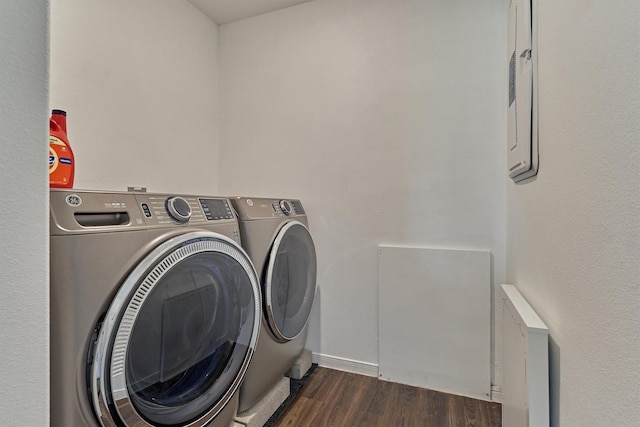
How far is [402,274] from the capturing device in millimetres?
1774

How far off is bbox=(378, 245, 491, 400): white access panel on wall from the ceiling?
1746mm

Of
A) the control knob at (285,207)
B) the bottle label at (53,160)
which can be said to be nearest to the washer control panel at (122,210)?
the bottle label at (53,160)

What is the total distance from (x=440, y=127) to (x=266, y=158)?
44.5 inches

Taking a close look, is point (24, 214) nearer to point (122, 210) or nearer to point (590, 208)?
point (122, 210)

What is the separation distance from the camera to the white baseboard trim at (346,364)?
1.85m

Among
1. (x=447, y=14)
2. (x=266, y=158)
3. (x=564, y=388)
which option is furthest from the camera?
(x=266, y=158)

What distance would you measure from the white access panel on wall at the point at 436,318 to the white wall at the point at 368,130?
78 mm

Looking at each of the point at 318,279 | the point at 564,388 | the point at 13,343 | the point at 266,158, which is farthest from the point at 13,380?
the point at 266,158

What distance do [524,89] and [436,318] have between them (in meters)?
1.21

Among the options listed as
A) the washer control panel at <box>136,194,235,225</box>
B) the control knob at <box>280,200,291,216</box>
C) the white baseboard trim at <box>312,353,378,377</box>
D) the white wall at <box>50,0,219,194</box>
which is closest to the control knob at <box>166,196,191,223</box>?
the washer control panel at <box>136,194,235,225</box>

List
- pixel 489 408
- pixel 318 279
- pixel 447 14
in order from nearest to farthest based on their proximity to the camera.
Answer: pixel 489 408 → pixel 447 14 → pixel 318 279

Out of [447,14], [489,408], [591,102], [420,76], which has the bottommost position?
[489,408]

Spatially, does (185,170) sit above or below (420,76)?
below

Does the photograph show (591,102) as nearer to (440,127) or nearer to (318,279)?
(440,127)
